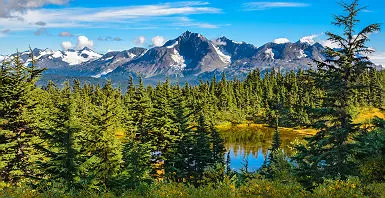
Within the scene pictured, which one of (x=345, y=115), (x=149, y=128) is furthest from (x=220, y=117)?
(x=345, y=115)

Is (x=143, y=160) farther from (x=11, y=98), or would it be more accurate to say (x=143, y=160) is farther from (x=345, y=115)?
(x=345, y=115)

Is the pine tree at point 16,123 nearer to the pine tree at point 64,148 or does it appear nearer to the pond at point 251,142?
the pine tree at point 64,148

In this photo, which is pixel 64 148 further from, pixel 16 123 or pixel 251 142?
pixel 251 142

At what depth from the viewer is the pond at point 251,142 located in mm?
69331

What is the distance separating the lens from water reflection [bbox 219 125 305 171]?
228 ft

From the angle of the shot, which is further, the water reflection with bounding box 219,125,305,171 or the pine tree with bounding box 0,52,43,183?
the water reflection with bounding box 219,125,305,171

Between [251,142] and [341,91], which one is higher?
[341,91]

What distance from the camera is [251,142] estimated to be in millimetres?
88500

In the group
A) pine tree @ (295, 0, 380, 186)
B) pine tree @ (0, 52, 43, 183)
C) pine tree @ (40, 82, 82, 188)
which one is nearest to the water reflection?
pine tree @ (295, 0, 380, 186)

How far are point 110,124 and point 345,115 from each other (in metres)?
20.5

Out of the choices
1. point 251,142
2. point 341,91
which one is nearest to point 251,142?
point 251,142

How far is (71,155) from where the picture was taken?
24828mm

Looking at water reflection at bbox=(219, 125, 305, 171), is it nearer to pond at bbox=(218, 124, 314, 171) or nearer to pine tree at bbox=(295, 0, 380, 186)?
pond at bbox=(218, 124, 314, 171)

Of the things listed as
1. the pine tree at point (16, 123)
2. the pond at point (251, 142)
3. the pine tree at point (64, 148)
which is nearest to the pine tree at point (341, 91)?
the pine tree at point (64, 148)
